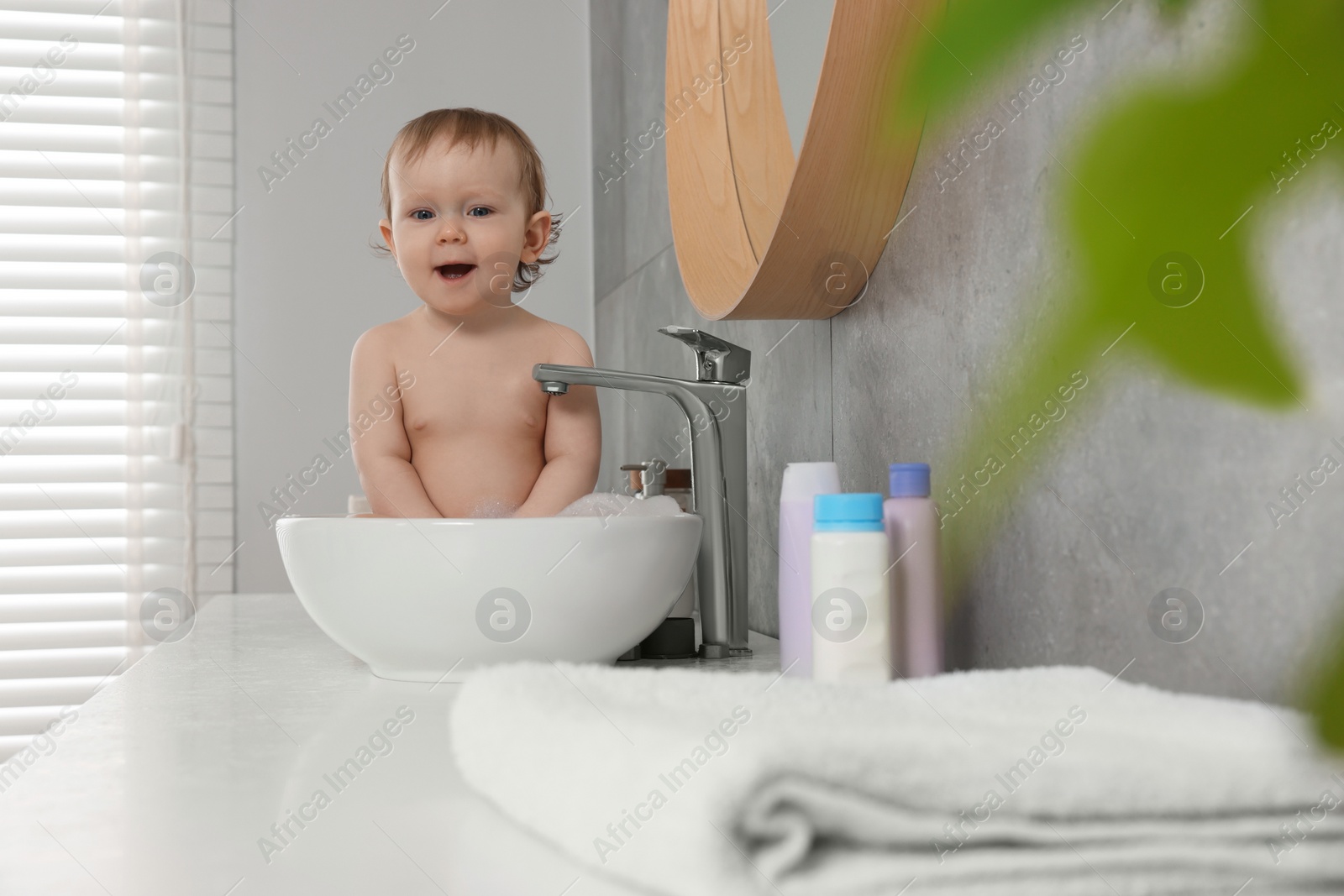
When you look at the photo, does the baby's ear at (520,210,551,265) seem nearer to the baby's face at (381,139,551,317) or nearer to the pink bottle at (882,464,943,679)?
the baby's face at (381,139,551,317)

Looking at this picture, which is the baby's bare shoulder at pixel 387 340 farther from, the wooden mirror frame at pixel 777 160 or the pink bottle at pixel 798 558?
the pink bottle at pixel 798 558

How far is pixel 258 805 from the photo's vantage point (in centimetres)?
37

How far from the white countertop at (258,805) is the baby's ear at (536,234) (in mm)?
404

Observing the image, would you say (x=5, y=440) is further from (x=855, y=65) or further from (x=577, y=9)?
(x=855, y=65)

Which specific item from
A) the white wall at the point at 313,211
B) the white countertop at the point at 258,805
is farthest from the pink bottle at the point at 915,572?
the white wall at the point at 313,211

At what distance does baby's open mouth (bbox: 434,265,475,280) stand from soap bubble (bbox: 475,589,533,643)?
33cm

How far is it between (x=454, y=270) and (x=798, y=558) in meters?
0.39

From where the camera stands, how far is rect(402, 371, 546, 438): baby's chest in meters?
0.80

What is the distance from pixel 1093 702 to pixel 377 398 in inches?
23.6

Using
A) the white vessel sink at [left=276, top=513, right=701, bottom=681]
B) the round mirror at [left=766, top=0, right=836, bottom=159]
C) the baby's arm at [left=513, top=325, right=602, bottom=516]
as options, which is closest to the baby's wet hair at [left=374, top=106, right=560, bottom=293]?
the baby's arm at [left=513, top=325, right=602, bottom=516]

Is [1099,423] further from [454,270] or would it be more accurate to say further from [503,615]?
[454,270]

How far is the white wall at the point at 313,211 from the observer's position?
188 cm

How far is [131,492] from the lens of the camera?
6.24 feet

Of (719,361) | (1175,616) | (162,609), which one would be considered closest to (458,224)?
(719,361)
